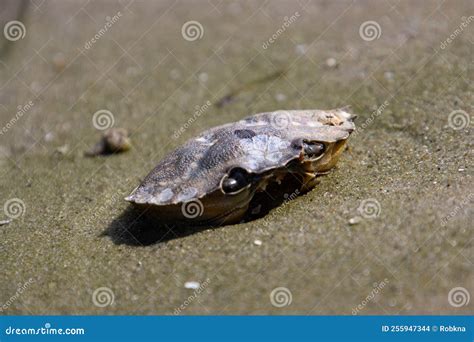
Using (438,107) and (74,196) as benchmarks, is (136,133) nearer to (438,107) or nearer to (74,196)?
(74,196)

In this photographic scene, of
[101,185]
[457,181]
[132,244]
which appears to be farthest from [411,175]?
[101,185]

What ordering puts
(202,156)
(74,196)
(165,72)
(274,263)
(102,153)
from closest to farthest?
(274,263)
(202,156)
(74,196)
(102,153)
(165,72)

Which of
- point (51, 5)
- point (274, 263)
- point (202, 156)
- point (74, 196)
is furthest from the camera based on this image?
point (51, 5)

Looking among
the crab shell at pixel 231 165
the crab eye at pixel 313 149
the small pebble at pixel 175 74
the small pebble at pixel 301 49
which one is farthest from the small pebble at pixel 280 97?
the crab eye at pixel 313 149

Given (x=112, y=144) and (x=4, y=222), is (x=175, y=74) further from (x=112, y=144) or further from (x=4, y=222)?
(x=4, y=222)

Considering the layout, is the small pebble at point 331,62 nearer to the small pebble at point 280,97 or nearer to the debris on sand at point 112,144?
the small pebble at point 280,97

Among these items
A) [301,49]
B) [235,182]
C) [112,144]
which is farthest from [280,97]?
[235,182]

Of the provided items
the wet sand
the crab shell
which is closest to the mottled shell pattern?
the crab shell
